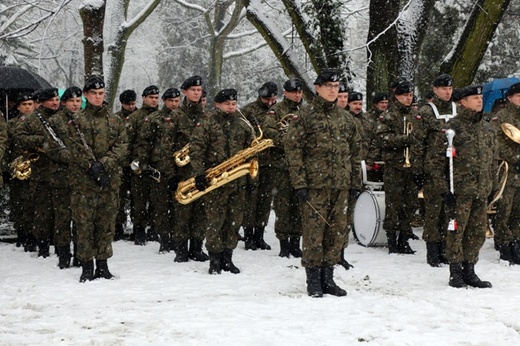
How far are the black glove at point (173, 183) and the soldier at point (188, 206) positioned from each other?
0.05 feet

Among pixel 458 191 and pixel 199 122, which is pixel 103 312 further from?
pixel 458 191

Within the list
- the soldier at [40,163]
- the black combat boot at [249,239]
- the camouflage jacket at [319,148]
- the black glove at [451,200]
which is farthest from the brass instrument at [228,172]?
the black glove at [451,200]

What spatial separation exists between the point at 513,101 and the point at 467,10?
380 inches

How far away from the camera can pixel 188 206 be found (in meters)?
9.37

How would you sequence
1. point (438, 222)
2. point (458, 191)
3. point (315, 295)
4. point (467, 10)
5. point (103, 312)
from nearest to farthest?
1. point (103, 312)
2. point (315, 295)
3. point (458, 191)
4. point (438, 222)
5. point (467, 10)

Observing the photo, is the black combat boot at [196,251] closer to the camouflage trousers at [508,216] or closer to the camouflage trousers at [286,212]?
the camouflage trousers at [286,212]

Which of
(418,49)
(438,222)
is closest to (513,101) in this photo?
(438,222)

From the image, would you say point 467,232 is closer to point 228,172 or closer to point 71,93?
point 228,172

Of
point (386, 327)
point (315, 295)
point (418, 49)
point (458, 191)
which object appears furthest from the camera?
point (418, 49)

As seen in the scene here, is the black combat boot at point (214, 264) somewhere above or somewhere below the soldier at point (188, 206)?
below

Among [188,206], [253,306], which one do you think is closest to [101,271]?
[188,206]

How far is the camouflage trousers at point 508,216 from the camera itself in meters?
9.05

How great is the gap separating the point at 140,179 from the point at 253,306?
467 centimetres

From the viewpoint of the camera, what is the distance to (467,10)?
17.9 meters
